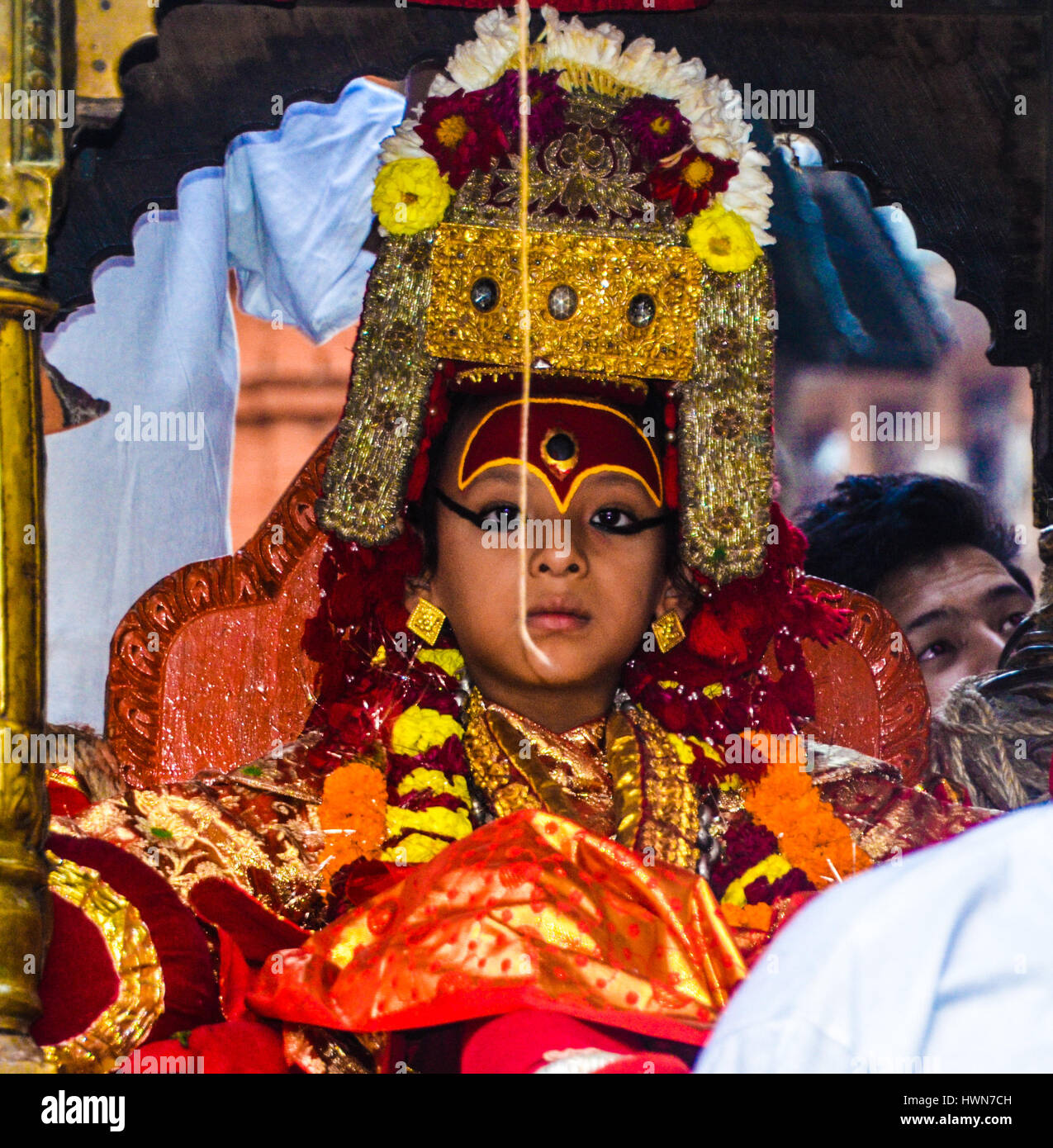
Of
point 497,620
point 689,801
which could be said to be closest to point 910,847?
point 689,801

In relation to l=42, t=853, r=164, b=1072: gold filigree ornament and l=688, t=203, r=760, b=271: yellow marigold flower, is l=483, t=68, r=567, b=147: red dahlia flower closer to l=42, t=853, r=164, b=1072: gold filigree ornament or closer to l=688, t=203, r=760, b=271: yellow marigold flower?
l=688, t=203, r=760, b=271: yellow marigold flower

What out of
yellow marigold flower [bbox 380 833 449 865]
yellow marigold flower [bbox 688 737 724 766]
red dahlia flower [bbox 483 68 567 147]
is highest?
red dahlia flower [bbox 483 68 567 147]

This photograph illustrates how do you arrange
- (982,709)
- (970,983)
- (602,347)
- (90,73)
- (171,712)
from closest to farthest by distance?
(970,983)
(90,73)
(602,347)
(171,712)
(982,709)

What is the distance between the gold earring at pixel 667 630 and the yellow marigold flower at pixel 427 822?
626 mm

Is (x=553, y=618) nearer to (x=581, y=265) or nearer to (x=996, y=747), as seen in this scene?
(x=581, y=265)

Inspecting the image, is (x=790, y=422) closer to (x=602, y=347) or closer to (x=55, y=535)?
(x=602, y=347)

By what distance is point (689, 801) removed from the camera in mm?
3904

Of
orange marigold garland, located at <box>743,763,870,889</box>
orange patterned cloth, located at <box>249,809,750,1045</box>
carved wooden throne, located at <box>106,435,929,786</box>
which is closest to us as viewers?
orange patterned cloth, located at <box>249,809,750,1045</box>

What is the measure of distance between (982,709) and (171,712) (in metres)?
2.00

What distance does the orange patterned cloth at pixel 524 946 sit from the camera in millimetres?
2832

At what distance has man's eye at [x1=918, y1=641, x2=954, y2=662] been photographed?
15.1 ft

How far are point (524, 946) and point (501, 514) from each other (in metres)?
1.23

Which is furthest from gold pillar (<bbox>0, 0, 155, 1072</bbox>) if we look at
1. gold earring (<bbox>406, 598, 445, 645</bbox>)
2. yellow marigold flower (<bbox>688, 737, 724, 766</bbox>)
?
yellow marigold flower (<bbox>688, 737, 724, 766</bbox>)

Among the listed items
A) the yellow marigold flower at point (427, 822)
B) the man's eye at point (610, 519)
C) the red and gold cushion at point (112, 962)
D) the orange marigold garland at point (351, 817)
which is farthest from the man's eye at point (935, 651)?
the red and gold cushion at point (112, 962)
